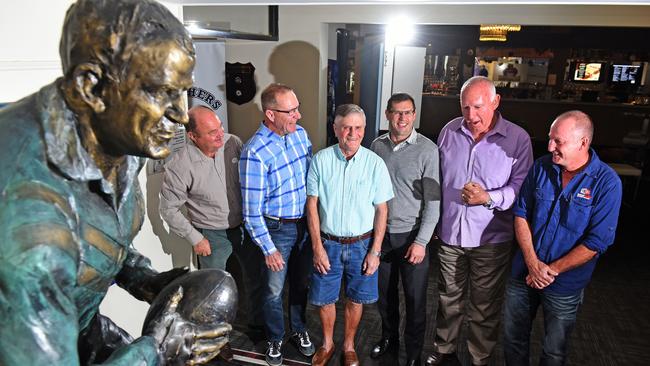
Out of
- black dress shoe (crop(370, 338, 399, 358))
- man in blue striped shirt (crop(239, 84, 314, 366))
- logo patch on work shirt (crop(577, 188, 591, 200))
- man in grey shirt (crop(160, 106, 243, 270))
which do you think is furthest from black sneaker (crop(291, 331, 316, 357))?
logo patch on work shirt (crop(577, 188, 591, 200))

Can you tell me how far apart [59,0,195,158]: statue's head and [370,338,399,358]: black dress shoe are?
2626 millimetres

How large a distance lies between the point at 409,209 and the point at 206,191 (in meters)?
1.27

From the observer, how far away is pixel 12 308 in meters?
0.72

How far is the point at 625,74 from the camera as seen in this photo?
413 inches

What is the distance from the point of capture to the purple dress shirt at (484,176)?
2646 millimetres

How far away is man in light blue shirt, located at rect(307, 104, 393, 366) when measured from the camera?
2646mm

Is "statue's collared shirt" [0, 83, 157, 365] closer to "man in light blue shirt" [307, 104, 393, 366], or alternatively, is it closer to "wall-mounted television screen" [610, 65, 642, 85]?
"man in light blue shirt" [307, 104, 393, 366]

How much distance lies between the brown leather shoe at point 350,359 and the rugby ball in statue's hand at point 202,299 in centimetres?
210

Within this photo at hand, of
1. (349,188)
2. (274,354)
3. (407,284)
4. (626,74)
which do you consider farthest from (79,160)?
(626,74)

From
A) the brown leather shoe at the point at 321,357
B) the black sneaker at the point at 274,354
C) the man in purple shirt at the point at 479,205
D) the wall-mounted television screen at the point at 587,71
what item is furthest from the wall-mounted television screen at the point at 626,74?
the black sneaker at the point at 274,354

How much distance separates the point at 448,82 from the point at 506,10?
6.01 m

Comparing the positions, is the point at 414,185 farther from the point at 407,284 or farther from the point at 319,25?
the point at 319,25

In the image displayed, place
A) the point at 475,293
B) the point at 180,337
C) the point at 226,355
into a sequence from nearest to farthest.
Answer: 1. the point at 180,337
2. the point at 475,293
3. the point at 226,355

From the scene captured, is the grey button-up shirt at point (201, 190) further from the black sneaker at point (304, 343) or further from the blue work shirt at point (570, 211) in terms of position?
the blue work shirt at point (570, 211)
